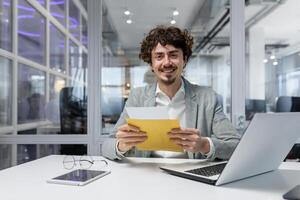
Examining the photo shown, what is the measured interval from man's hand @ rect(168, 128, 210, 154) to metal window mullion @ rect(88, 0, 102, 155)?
1.64 meters

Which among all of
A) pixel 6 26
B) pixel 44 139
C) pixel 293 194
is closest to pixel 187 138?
pixel 293 194

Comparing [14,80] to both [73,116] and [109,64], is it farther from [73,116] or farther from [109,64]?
[109,64]

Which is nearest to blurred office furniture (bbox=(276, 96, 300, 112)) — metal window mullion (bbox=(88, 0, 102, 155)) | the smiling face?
the smiling face

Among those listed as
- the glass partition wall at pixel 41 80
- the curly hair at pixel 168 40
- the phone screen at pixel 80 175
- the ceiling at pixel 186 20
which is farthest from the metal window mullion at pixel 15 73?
the phone screen at pixel 80 175

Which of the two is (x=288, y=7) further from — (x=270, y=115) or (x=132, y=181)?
(x=132, y=181)

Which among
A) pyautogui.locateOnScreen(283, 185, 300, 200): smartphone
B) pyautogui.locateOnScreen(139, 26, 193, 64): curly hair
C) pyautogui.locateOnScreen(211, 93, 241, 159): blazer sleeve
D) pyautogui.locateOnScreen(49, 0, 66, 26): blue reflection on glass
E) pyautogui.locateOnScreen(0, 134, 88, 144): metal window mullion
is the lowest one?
pyautogui.locateOnScreen(0, 134, 88, 144): metal window mullion

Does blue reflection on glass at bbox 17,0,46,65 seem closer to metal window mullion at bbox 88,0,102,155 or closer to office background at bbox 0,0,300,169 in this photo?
office background at bbox 0,0,300,169

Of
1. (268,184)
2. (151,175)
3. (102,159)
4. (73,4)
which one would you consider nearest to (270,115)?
(268,184)

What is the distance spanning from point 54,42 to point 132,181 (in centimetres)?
231

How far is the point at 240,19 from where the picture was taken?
8.64 feet

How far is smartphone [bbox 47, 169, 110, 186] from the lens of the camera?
98 cm

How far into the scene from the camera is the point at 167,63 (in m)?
1.65

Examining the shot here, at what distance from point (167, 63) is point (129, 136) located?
554mm

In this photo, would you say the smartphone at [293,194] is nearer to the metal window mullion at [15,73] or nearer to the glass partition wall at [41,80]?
the glass partition wall at [41,80]
